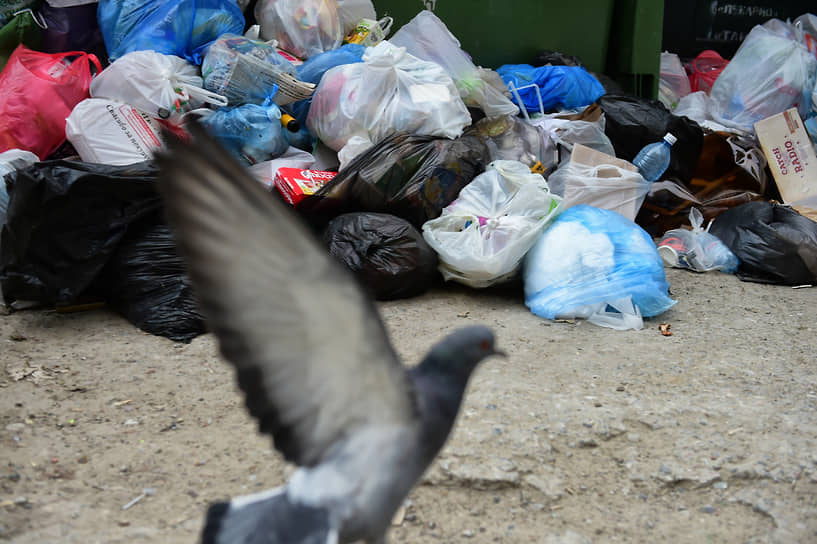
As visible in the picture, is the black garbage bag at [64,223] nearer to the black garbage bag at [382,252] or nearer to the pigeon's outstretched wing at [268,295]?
the black garbage bag at [382,252]

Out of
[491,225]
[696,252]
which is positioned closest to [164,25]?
[491,225]

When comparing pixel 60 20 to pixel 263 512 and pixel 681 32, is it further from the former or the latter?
pixel 681 32

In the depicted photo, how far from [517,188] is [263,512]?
7.69 ft

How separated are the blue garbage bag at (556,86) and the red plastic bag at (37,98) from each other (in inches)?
95.7

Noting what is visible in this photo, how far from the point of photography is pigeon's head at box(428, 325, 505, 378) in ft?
3.69

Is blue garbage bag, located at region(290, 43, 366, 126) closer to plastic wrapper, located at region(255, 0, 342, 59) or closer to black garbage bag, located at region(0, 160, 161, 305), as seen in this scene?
plastic wrapper, located at region(255, 0, 342, 59)

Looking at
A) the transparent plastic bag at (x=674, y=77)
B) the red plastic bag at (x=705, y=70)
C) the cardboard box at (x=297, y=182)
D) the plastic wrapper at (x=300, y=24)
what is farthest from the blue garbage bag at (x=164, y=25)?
the red plastic bag at (x=705, y=70)

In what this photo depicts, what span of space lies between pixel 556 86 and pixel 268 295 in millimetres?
3562

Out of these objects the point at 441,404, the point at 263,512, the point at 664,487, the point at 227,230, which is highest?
the point at 227,230

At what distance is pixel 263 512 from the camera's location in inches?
41.5

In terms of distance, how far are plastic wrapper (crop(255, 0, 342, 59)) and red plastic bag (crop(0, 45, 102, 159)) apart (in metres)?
1.03

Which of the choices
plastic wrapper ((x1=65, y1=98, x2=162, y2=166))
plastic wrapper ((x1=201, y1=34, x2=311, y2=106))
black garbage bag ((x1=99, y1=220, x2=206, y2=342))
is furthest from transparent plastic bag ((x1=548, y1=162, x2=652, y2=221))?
plastic wrapper ((x1=65, y1=98, x2=162, y2=166))

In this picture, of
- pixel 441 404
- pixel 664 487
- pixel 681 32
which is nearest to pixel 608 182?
pixel 664 487

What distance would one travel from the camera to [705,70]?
554 centimetres
